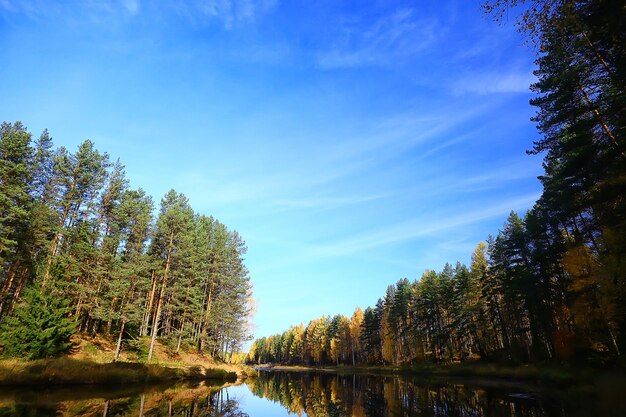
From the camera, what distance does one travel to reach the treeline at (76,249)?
26.6m

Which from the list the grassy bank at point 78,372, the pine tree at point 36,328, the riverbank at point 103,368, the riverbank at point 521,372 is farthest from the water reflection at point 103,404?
the riverbank at point 521,372

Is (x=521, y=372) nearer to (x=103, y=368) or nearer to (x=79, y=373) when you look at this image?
(x=103, y=368)

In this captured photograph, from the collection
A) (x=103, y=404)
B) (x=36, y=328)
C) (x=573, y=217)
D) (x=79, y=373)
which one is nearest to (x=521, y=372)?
(x=573, y=217)

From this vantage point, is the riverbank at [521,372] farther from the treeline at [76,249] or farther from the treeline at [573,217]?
the treeline at [76,249]

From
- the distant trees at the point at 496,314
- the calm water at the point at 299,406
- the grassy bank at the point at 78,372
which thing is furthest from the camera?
the distant trees at the point at 496,314

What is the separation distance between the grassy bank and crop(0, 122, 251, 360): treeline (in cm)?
176

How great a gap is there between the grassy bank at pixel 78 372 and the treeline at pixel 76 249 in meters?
1.76

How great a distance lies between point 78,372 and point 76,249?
539 inches

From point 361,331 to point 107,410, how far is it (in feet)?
301

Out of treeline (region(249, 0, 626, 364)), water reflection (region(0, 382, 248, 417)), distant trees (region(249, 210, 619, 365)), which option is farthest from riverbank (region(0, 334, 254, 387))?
distant trees (region(249, 210, 619, 365))

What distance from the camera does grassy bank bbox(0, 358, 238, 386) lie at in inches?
867

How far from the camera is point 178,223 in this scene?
38.4 m

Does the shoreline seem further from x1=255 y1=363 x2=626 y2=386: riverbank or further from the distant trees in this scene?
the distant trees

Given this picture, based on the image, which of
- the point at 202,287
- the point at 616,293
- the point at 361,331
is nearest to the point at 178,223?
the point at 202,287
